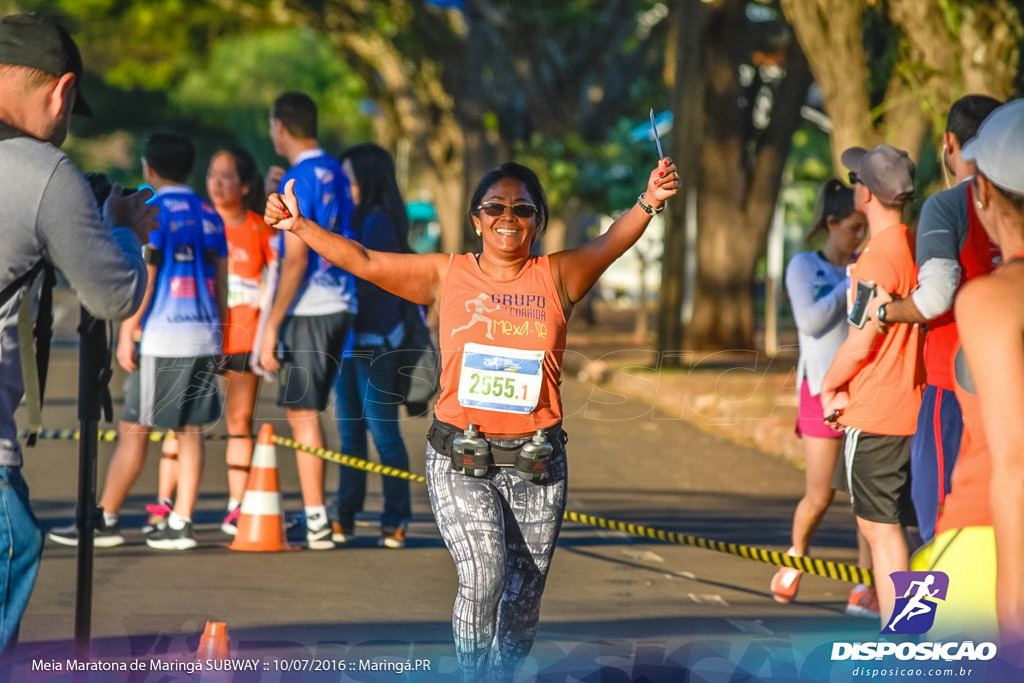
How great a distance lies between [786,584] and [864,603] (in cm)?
36

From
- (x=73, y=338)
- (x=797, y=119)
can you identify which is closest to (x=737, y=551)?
(x=797, y=119)

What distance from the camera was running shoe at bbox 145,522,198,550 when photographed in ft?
24.5

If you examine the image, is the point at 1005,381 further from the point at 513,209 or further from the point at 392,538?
the point at 392,538

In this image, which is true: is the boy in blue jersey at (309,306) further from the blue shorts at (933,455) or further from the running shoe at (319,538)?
the blue shorts at (933,455)

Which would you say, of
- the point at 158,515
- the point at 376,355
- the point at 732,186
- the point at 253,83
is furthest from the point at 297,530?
the point at 253,83

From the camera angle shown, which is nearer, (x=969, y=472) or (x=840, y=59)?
(x=969, y=472)

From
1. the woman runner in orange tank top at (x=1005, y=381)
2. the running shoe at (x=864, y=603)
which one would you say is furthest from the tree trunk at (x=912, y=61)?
the woman runner in orange tank top at (x=1005, y=381)

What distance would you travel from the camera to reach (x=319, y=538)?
764cm

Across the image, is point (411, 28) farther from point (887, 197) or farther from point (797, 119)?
point (887, 197)

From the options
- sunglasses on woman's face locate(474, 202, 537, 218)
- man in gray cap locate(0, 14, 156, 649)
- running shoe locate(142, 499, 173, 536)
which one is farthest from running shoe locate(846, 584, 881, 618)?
man in gray cap locate(0, 14, 156, 649)

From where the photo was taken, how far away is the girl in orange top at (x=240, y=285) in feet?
25.5

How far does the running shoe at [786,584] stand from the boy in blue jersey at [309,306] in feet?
7.87

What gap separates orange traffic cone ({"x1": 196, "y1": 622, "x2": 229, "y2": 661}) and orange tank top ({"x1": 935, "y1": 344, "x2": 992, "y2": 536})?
229 cm

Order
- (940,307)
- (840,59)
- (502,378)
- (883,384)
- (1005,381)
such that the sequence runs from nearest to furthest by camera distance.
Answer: (1005,381) < (502,378) < (940,307) < (883,384) < (840,59)
